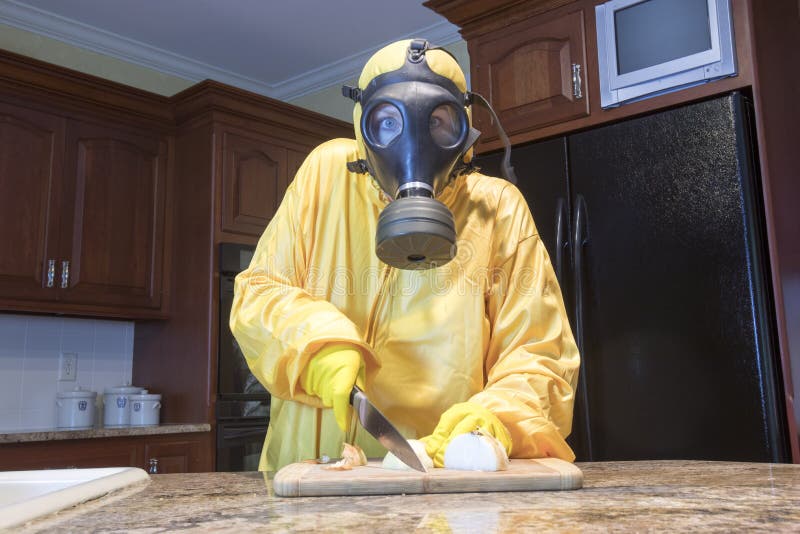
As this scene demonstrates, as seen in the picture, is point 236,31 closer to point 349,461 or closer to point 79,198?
point 79,198

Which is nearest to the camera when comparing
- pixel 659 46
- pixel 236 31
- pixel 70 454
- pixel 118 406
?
pixel 659 46

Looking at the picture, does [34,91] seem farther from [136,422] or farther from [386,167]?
[386,167]

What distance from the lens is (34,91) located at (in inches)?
120

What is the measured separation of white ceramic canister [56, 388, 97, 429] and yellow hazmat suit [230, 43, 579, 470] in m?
2.19

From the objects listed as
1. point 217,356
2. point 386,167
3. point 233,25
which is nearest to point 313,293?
point 386,167

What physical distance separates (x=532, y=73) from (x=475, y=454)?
5.56 feet

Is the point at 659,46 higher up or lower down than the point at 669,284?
higher up

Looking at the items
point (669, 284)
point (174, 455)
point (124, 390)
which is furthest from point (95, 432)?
point (669, 284)

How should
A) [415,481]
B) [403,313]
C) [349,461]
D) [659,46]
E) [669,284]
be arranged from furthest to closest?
[659,46], [669,284], [403,313], [349,461], [415,481]

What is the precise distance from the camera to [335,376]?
97 centimetres

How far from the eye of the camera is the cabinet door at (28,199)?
294 cm

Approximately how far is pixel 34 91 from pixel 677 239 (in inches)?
102

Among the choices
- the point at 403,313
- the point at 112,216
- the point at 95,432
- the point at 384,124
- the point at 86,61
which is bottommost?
the point at 95,432

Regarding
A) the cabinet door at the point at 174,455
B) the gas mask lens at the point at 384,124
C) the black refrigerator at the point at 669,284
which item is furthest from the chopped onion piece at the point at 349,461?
the cabinet door at the point at 174,455
